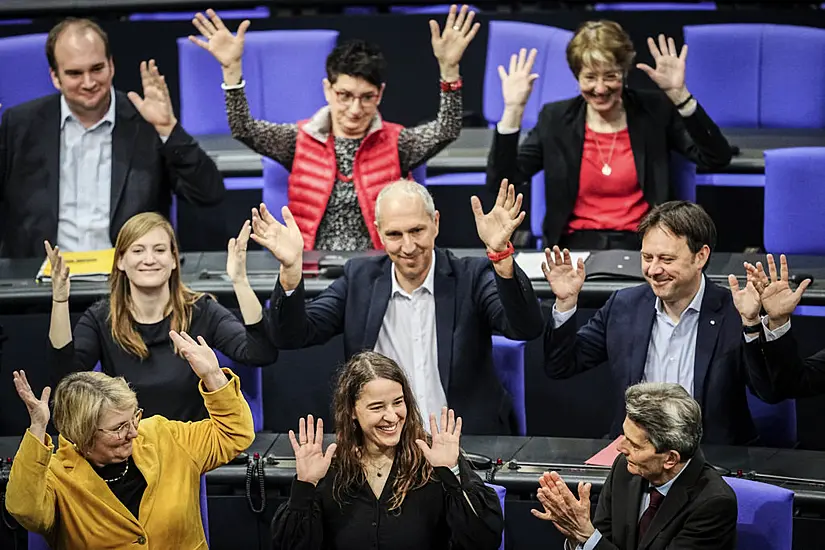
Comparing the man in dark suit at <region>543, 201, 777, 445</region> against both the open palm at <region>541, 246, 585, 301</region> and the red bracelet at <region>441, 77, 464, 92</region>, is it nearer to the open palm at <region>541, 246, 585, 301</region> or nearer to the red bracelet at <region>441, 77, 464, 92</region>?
the open palm at <region>541, 246, 585, 301</region>

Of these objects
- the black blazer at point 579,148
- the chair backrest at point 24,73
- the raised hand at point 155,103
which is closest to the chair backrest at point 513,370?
the black blazer at point 579,148

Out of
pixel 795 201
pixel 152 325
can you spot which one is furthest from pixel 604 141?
pixel 152 325

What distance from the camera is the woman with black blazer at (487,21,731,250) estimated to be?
13.9 feet

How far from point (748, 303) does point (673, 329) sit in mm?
277

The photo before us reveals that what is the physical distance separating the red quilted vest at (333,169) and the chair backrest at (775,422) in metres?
1.35

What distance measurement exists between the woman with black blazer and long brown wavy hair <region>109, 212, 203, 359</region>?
115 centimetres

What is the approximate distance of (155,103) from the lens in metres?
4.28

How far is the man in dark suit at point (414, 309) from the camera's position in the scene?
11.5 feet

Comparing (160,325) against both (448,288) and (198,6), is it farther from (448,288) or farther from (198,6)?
(198,6)

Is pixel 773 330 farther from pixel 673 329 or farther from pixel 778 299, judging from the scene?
pixel 673 329

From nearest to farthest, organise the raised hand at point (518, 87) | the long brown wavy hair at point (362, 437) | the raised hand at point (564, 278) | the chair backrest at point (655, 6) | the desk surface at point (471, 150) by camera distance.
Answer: the long brown wavy hair at point (362, 437)
the raised hand at point (564, 278)
the raised hand at point (518, 87)
the desk surface at point (471, 150)
the chair backrest at point (655, 6)

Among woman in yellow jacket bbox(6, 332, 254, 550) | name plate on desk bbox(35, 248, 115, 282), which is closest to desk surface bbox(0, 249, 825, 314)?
name plate on desk bbox(35, 248, 115, 282)

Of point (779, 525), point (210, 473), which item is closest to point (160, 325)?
point (210, 473)

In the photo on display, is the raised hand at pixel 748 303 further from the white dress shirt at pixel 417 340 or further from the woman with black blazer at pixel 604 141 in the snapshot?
the woman with black blazer at pixel 604 141
